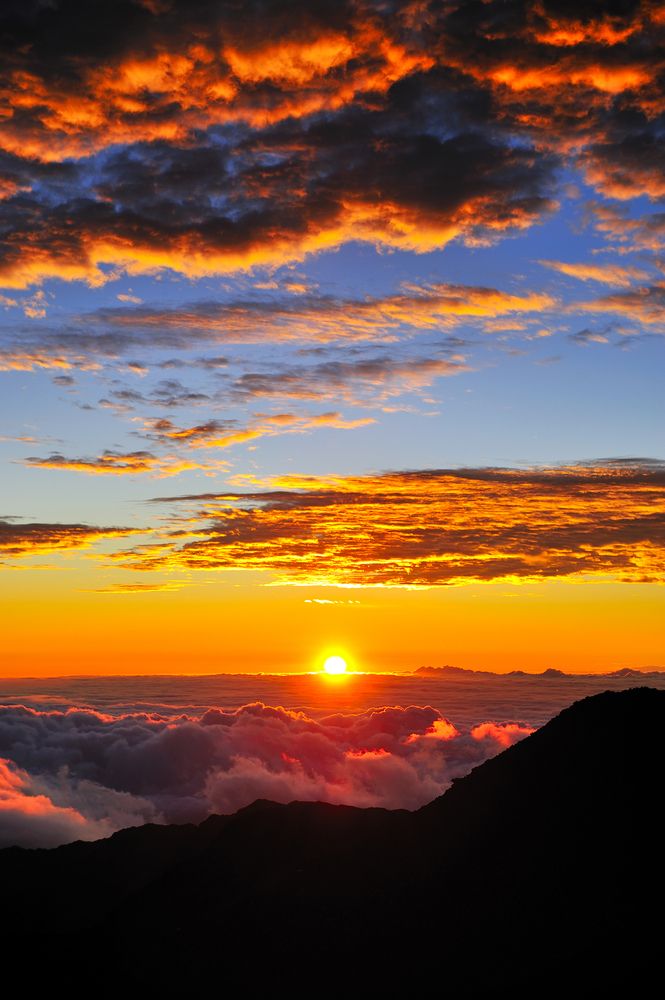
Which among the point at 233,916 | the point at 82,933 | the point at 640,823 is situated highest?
the point at 640,823

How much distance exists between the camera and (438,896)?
5644cm

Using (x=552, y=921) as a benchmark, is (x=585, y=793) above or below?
above

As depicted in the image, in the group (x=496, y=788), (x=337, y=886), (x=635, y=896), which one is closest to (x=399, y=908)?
(x=337, y=886)

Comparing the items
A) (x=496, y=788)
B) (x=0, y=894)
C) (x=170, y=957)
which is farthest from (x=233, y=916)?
(x=0, y=894)

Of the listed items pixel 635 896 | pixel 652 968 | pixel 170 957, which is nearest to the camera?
pixel 652 968

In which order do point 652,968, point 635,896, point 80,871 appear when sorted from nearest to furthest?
point 652,968 → point 635,896 → point 80,871

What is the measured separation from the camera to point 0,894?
316ft

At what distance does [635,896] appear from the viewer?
48094mm

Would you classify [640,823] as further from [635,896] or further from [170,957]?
[170,957]

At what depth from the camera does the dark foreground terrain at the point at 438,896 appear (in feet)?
158

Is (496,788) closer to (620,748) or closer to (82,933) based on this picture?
(620,748)

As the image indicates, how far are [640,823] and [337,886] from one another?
23.3m

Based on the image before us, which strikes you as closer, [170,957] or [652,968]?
[652,968]

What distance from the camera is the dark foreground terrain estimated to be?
48.1 metres
